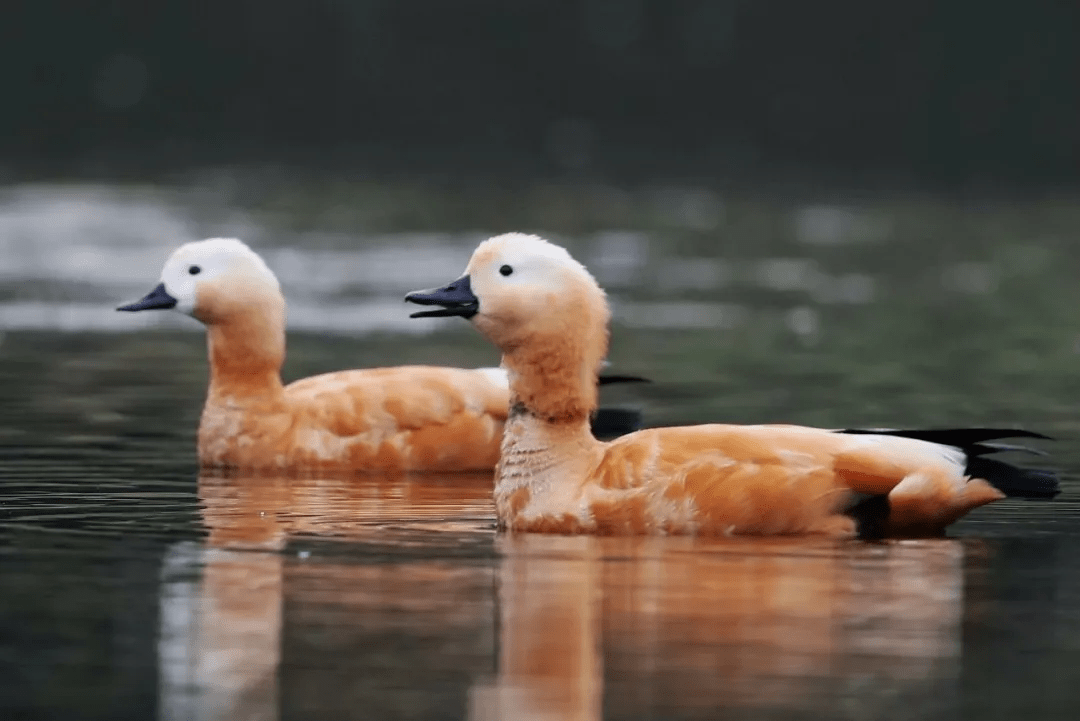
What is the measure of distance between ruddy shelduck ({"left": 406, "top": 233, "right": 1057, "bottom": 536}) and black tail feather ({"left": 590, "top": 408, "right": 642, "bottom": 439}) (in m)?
2.87

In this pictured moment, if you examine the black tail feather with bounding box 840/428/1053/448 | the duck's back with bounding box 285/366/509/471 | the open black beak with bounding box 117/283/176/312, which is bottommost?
the black tail feather with bounding box 840/428/1053/448

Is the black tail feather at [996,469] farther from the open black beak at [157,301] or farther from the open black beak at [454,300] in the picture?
the open black beak at [157,301]

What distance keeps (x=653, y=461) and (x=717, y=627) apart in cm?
193

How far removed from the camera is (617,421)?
14.4 m

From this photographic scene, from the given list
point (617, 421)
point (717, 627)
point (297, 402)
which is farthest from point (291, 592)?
point (617, 421)

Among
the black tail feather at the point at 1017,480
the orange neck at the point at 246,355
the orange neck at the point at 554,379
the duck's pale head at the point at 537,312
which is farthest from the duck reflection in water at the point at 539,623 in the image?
the orange neck at the point at 246,355

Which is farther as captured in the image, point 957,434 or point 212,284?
point 212,284

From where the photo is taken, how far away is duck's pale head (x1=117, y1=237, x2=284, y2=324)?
14391 millimetres

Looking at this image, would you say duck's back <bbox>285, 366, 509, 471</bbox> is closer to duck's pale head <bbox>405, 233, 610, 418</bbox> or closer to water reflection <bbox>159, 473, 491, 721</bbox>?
water reflection <bbox>159, 473, 491, 721</bbox>

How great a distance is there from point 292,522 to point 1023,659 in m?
4.12

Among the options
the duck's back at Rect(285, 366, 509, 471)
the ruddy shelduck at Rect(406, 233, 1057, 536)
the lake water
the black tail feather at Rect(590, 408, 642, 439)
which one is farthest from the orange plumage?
the ruddy shelduck at Rect(406, 233, 1057, 536)

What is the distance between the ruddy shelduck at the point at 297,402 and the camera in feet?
46.4

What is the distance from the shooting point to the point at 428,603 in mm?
9562

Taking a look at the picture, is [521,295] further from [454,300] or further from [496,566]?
[496,566]
